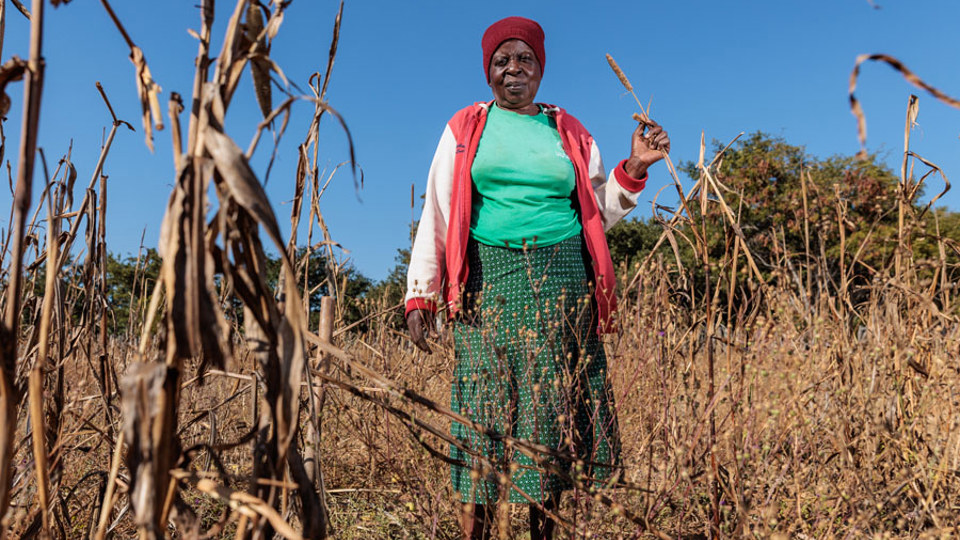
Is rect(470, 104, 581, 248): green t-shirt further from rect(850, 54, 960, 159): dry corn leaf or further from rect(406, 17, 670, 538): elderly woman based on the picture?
rect(850, 54, 960, 159): dry corn leaf

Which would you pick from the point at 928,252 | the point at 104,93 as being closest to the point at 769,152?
the point at 928,252

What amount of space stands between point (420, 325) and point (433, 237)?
1.01 feet

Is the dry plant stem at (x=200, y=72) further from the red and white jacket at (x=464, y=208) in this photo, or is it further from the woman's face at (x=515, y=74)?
the woman's face at (x=515, y=74)

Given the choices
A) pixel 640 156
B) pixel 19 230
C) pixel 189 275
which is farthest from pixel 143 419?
pixel 640 156

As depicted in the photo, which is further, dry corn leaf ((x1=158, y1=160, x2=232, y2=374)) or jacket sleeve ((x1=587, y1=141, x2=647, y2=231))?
jacket sleeve ((x1=587, y1=141, x2=647, y2=231))

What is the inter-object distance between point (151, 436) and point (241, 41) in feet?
1.42

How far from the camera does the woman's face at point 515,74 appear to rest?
2340 millimetres

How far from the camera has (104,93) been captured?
1172 mm

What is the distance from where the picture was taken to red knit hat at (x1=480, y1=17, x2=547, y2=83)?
92.0 inches

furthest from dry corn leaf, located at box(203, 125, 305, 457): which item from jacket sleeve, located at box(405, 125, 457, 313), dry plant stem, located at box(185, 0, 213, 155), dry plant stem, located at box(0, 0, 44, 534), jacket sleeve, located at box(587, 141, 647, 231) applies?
jacket sleeve, located at box(587, 141, 647, 231)

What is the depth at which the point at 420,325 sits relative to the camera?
2.27 meters

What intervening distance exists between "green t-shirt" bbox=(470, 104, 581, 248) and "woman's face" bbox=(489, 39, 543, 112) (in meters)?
0.15

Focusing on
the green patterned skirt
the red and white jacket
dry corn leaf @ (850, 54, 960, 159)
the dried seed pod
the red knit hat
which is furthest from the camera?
the red knit hat

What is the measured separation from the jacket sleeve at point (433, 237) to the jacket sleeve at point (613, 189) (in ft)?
1.71
